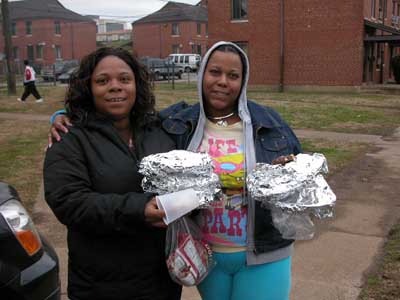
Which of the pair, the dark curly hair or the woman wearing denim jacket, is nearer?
the dark curly hair

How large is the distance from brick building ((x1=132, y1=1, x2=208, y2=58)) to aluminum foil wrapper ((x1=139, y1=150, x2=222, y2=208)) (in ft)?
198

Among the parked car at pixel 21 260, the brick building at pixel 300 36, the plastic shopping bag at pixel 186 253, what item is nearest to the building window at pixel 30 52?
the brick building at pixel 300 36

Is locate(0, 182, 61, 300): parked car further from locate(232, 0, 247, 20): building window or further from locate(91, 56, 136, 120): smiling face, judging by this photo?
locate(232, 0, 247, 20): building window

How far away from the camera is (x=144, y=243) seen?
206cm

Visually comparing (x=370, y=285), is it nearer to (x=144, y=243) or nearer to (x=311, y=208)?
(x=311, y=208)

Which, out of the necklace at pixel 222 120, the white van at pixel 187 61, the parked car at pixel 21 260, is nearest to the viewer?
the parked car at pixel 21 260

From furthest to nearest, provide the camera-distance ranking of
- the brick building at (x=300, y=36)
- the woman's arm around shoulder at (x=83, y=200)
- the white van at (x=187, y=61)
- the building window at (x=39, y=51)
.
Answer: the building window at (x=39, y=51)
the white van at (x=187, y=61)
the brick building at (x=300, y=36)
the woman's arm around shoulder at (x=83, y=200)

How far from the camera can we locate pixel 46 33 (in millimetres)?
60938

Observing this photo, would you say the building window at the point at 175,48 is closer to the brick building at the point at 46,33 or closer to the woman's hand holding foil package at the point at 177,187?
the brick building at the point at 46,33

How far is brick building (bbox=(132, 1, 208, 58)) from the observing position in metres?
61.9

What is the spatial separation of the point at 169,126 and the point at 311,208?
72 centimetres

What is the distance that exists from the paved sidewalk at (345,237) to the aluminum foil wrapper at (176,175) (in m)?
1.93

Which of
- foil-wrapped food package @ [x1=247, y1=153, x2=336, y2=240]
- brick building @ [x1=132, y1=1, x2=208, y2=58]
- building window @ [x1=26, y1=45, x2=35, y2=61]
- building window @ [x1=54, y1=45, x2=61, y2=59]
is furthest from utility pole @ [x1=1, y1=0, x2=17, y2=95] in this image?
building window @ [x1=26, y1=45, x2=35, y2=61]

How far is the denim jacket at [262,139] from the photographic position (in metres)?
2.26
